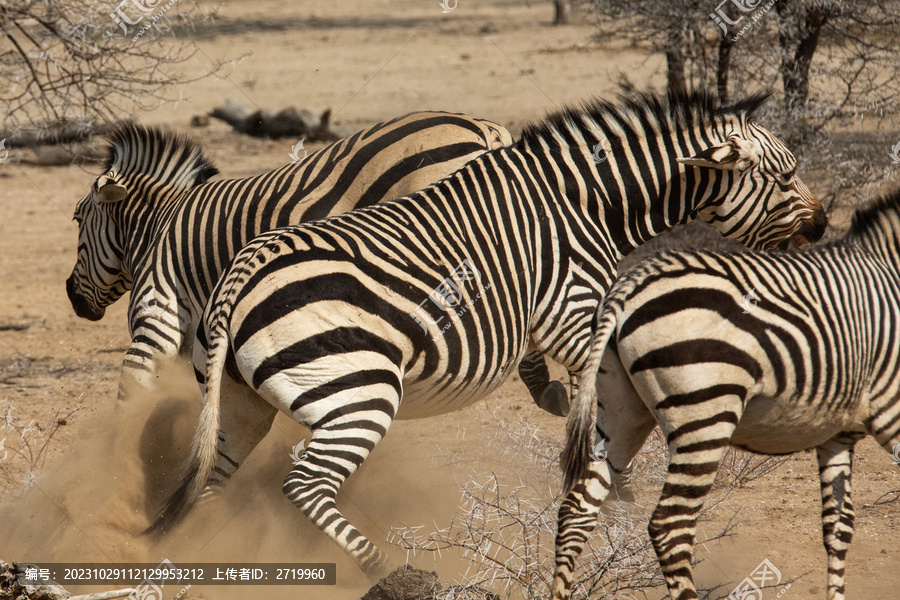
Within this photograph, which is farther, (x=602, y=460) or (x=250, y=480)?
(x=250, y=480)

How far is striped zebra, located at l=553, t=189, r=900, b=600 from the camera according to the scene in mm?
3215

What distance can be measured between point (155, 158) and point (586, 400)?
12.0ft

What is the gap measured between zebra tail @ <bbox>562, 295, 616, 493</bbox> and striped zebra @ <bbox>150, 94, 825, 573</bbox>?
75 centimetres

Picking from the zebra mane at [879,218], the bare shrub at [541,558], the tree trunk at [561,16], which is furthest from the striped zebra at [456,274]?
the tree trunk at [561,16]

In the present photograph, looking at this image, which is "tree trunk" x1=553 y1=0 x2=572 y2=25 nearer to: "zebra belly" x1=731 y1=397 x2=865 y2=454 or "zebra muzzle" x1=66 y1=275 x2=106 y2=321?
"zebra muzzle" x1=66 y1=275 x2=106 y2=321

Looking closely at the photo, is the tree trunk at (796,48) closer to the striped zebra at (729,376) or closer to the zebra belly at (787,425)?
the striped zebra at (729,376)

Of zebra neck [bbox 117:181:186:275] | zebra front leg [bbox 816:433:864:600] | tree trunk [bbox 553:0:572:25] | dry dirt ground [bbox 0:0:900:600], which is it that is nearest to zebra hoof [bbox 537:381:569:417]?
dry dirt ground [bbox 0:0:900:600]

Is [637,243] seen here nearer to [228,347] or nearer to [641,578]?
[641,578]

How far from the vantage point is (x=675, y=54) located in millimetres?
8867

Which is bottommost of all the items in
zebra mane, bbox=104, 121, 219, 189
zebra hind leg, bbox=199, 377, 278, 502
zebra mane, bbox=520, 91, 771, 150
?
zebra hind leg, bbox=199, 377, 278, 502

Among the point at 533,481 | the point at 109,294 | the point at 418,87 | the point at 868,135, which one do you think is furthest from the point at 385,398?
the point at 418,87

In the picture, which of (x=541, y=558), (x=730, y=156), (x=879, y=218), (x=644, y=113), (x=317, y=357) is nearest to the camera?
(x=317, y=357)

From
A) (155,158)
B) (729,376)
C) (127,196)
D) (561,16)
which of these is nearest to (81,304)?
(127,196)

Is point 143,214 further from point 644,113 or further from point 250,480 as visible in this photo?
point 644,113
